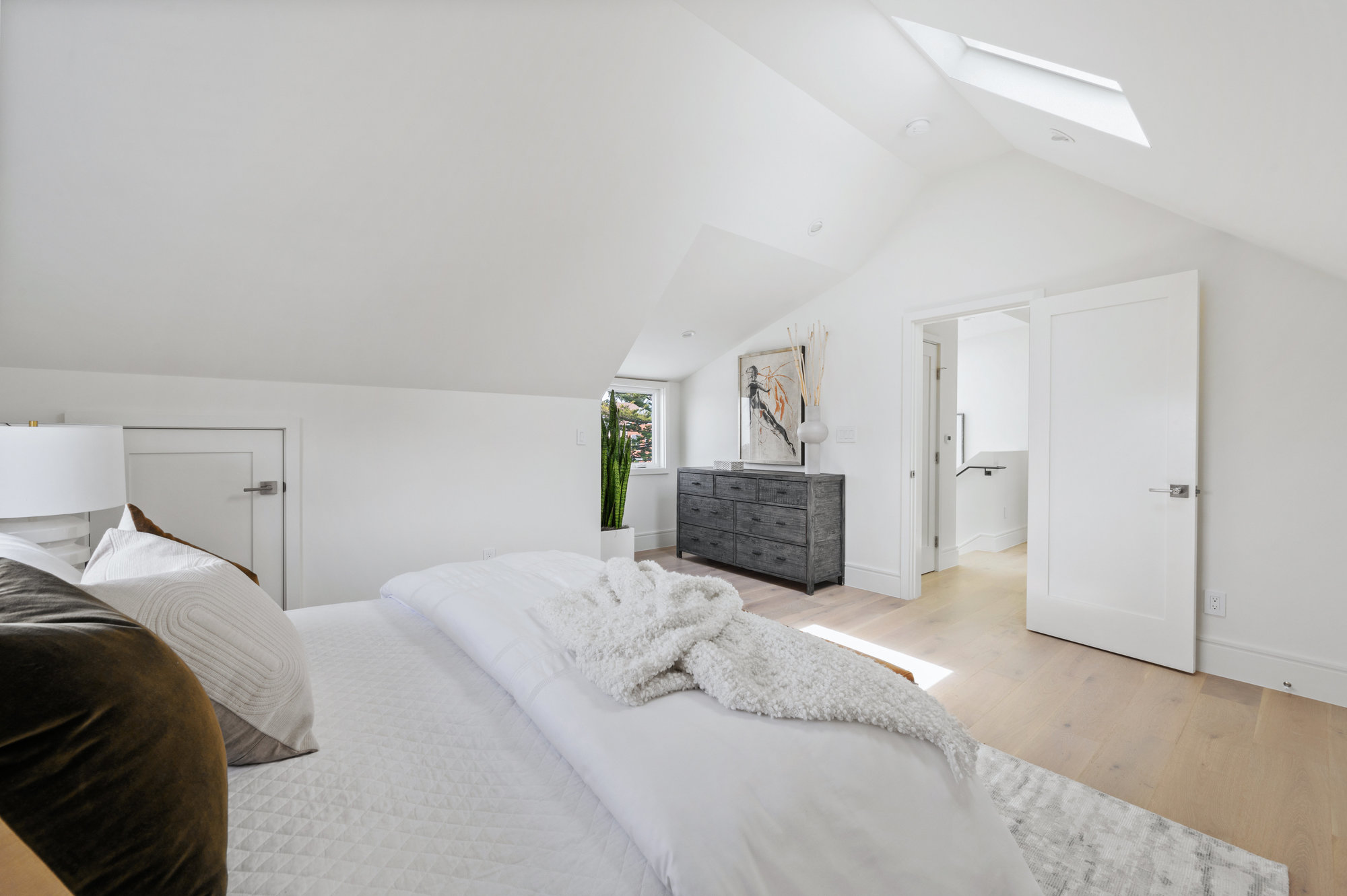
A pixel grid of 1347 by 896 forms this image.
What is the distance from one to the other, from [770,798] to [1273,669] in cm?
296

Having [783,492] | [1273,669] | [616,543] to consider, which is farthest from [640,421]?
[1273,669]

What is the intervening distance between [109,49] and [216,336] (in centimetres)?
109

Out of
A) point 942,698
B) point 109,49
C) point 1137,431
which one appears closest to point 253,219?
point 109,49

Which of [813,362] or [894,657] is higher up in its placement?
Answer: [813,362]

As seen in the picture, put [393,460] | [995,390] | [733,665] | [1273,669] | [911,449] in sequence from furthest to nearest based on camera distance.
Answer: [995,390]
[911,449]
[393,460]
[1273,669]
[733,665]

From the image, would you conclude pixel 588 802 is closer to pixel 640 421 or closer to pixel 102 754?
pixel 102 754

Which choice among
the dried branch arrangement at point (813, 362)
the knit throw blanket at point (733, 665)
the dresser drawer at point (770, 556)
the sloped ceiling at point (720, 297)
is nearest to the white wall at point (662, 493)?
the sloped ceiling at point (720, 297)

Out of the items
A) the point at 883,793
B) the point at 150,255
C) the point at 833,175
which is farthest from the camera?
the point at 833,175

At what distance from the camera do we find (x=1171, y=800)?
1667 millimetres

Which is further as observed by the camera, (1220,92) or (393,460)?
(393,460)

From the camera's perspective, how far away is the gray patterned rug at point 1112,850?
1.34 m

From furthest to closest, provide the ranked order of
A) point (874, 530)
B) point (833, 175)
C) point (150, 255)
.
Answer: point (874, 530)
point (833, 175)
point (150, 255)

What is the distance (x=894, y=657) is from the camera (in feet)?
8.95

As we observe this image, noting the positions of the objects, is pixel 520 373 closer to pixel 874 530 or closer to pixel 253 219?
pixel 253 219
